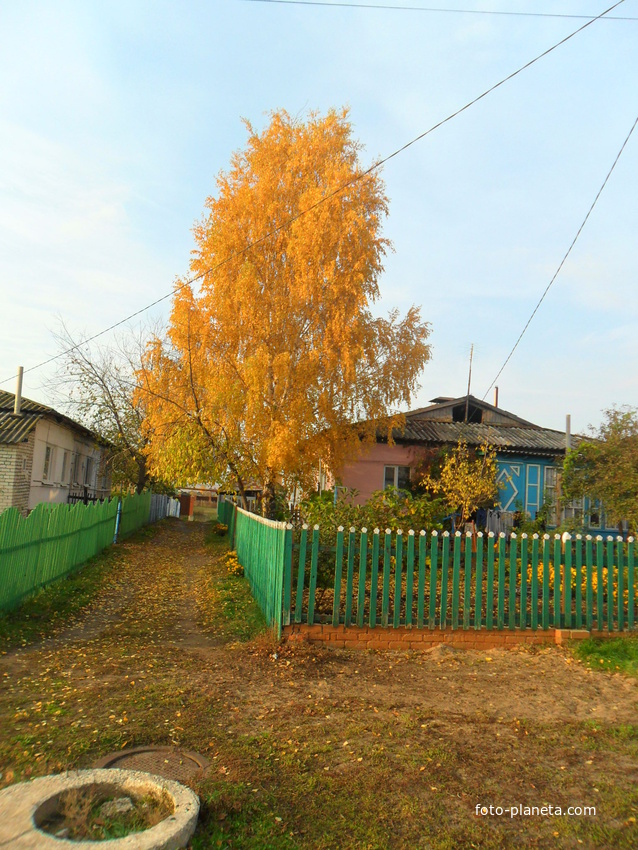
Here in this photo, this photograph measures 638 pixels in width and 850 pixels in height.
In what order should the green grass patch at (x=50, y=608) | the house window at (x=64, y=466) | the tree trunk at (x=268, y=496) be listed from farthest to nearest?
1. the house window at (x=64, y=466)
2. the tree trunk at (x=268, y=496)
3. the green grass patch at (x=50, y=608)

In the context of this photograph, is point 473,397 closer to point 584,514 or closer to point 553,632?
point 584,514

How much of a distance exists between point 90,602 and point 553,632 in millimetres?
6919

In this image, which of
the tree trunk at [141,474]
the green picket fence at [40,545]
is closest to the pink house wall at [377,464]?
the green picket fence at [40,545]

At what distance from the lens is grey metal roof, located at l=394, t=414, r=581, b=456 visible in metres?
21.6

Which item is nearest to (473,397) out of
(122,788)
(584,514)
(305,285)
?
(584,514)

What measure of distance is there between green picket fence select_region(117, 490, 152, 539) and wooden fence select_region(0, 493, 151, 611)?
4.35 meters

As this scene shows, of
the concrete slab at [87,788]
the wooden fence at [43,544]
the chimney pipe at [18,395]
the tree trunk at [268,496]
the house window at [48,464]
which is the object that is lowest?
the concrete slab at [87,788]

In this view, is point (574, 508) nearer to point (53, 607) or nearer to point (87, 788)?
point (53, 607)

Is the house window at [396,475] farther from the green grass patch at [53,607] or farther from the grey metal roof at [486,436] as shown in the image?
the green grass patch at [53,607]

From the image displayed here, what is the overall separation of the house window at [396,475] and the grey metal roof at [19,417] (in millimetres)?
10417

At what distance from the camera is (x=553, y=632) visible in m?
8.41

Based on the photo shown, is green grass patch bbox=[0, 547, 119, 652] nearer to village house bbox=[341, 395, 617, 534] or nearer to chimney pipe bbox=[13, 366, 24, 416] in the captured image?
chimney pipe bbox=[13, 366, 24, 416]

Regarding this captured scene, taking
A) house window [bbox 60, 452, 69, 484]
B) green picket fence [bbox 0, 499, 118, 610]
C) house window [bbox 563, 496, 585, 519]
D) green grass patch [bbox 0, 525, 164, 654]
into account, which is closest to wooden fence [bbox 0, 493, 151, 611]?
green picket fence [bbox 0, 499, 118, 610]

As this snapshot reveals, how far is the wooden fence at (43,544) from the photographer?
8.61 metres
